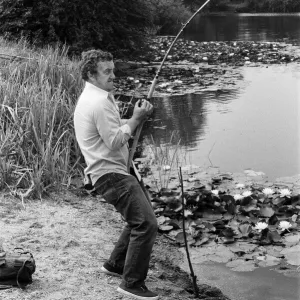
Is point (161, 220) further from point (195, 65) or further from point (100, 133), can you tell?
point (195, 65)

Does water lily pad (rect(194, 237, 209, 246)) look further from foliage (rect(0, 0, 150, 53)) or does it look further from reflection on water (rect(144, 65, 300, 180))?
foliage (rect(0, 0, 150, 53))

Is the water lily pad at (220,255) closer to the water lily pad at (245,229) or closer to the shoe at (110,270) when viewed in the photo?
the water lily pad at (245,229)

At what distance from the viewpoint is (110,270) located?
3799 mm

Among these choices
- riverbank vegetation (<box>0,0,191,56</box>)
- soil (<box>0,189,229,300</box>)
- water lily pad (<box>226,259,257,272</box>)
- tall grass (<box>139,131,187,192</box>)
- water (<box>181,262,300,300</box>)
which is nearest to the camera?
soil (<box>0,189,229,300</box>)

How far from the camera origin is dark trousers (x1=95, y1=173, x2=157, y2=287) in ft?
10.9

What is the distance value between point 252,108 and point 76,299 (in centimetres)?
748

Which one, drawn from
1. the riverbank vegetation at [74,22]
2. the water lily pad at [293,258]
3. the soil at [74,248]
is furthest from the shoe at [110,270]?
the riverbank vegetation at [74,22]

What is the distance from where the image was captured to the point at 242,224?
510cm

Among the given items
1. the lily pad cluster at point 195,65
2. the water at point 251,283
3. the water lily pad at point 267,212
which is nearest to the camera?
the water at point 251,283

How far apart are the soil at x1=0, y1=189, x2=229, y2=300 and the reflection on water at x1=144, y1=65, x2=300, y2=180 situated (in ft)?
7.04

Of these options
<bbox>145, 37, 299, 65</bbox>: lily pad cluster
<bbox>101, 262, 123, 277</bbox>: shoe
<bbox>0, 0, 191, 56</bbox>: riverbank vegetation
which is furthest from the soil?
<bbox>145, 37, 299, 65</bbox>: lily pad cluster

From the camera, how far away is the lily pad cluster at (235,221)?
4660mm

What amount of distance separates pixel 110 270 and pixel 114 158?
33.3 inches

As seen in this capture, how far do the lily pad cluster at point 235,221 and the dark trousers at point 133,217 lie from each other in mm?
1044
